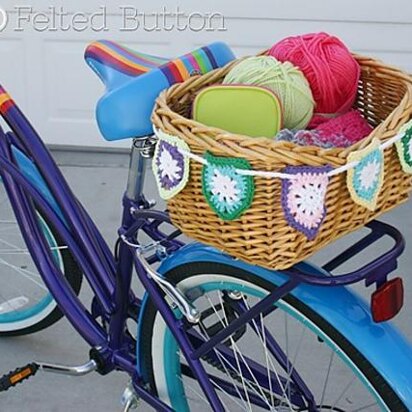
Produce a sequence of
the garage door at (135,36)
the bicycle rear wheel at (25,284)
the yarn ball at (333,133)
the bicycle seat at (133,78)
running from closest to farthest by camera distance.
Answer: the yarn ball at (333,133) < the bicycle seat at (133,78) < the bicycle rear wheel at (25,284) < the garage door at (135,36)

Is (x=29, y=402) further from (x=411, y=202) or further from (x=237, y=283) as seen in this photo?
(x=411, y=202)

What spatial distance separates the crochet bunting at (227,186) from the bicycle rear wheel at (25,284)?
28.4 inches

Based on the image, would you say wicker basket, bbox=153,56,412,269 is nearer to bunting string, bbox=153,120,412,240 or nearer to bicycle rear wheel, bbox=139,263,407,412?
bunting string, bbox=153,120,412,240

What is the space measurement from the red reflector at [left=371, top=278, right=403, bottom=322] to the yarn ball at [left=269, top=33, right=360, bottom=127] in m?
0.26

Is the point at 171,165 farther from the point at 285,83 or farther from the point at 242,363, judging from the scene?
the point at 242,363

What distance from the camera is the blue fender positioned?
1.11m

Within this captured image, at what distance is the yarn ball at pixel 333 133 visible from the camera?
42.4 inches

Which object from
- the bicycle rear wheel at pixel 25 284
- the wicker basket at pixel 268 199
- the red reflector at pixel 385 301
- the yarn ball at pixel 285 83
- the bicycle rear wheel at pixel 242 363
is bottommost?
the bicycle rear wheel at pixel 25 284

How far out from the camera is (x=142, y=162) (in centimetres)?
137

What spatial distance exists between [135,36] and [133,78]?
2.10m

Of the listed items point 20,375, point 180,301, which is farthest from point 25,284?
point 180,301

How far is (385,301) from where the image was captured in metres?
1.10

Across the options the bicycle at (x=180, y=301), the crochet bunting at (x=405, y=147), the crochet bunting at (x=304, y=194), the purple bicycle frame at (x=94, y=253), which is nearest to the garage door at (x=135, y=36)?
the bicycle at (x=180, y=301)

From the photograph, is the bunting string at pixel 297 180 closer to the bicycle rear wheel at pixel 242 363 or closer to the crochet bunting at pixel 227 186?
the crochet bunting at pixel 227 186
